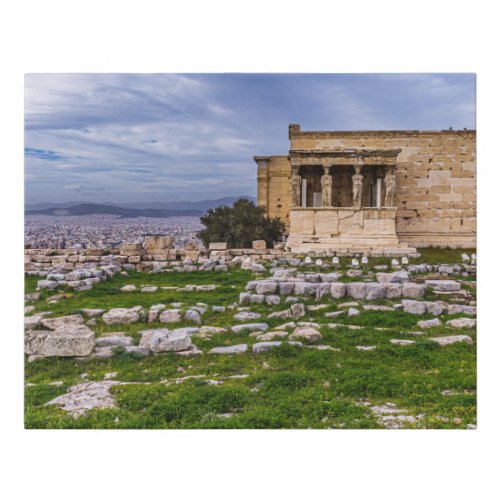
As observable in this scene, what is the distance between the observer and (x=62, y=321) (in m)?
8.44

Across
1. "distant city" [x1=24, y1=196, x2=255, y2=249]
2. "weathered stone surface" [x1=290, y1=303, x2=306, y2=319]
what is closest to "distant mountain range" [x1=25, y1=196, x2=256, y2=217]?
"distant city" [x1=24, y1=196, x2=255, y2=249]

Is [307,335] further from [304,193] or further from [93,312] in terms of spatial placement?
[304,193]

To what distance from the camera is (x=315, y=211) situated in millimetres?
18344

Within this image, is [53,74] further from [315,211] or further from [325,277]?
[315,211]

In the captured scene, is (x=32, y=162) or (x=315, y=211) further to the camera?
(x=315, y=211)

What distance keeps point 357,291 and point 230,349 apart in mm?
3634

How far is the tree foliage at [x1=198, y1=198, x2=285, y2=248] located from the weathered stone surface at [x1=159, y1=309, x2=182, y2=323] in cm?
961

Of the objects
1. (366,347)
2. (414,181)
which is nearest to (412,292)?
(366,347)

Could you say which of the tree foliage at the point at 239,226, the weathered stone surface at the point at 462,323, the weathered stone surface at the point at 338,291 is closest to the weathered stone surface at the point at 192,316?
the weathered stone surface at the point at 338,291

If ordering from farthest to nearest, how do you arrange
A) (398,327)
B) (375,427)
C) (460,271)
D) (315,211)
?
(315,211) → (460,271) → (398,327) → (375,427)

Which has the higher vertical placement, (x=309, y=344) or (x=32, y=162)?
(x=32, y=162)

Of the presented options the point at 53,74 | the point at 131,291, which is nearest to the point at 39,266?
the point at 131,291

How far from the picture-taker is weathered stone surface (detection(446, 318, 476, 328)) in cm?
797

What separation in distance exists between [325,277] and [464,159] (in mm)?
11493
